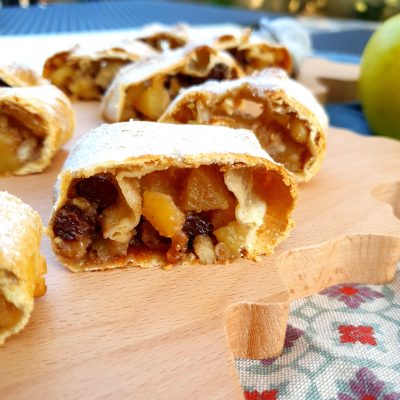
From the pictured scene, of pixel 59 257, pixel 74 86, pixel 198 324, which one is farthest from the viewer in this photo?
pixel 74 86

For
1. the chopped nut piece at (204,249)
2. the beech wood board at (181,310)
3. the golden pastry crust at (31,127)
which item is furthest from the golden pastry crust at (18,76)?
the chopped nut piece at (204,249)

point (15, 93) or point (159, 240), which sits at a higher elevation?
point (15, 93)

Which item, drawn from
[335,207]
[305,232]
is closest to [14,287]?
[305,232]

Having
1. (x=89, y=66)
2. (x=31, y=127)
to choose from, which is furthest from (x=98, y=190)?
(x=89, y=66)

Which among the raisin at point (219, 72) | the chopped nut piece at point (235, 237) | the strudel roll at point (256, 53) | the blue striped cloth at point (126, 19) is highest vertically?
the chopped nut piece at point (235, 237)

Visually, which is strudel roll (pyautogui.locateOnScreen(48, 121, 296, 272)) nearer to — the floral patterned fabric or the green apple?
the floral patterned fabric

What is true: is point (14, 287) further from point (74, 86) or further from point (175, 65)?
point (74, 86)

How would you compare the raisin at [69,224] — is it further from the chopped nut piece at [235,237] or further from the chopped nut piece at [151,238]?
the chopped nut piece at [235,237]
